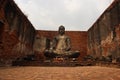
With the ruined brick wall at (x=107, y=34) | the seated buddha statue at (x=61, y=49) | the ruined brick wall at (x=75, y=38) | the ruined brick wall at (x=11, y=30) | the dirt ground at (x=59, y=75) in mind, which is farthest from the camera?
the ruined brick wall at (x=75, y=38)

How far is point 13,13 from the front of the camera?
9328mm

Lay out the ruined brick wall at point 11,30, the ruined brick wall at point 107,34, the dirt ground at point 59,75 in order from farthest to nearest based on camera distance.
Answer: the ruined brick wall at point 107,34 < the ruined brick wall at point 11,30 < the dirt ground at point 59,75

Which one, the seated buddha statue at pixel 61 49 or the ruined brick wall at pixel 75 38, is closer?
the seated buddha statue at pixel 61 49

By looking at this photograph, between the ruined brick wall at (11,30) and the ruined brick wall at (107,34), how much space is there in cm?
392

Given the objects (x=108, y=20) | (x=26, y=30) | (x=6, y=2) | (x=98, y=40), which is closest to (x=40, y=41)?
(x=26, y=30)

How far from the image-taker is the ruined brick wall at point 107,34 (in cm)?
908

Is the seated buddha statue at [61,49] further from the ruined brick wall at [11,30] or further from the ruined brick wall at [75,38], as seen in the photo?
the ruined brick wall at [75,38]

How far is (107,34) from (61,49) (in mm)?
2371

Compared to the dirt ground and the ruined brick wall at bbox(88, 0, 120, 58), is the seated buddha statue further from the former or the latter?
the dirt ground

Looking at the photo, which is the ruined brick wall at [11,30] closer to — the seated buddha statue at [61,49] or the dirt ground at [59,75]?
the seated buddha statue at [61,49]

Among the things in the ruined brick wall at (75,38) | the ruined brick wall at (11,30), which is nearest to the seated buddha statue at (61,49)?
the ruined brick wall at (11,30)

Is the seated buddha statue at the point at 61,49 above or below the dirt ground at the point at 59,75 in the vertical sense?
above

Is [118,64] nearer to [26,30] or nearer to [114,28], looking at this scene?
[114,28]

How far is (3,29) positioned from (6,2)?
98 cm
